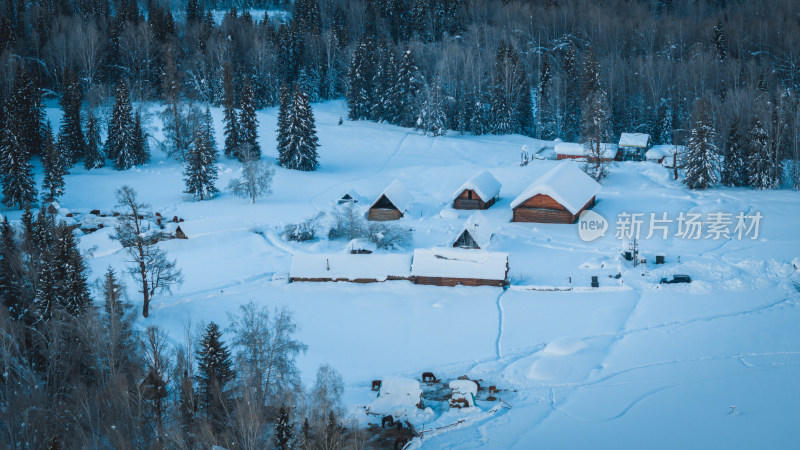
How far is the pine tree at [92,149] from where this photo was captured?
58703 millimetres

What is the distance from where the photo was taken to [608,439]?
21.8 meters

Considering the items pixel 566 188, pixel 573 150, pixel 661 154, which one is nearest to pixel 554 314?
pixel 566 188

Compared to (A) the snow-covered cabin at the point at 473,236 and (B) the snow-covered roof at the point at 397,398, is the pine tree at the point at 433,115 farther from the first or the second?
(B) the snow-covered roof at the point at 397,398

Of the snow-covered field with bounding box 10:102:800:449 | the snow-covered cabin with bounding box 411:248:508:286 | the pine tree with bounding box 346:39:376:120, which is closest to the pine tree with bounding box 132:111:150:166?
the snow-covered field with bounding box 10:102:800:449

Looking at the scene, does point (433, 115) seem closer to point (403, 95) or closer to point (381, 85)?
point (403, 95)

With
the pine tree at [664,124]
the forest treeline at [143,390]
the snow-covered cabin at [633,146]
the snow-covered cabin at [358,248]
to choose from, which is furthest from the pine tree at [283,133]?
the pine tree at [664,124]

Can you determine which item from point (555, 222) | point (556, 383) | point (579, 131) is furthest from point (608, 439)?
point (579, 131)

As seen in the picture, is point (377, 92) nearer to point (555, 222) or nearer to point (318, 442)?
point (555, 222)

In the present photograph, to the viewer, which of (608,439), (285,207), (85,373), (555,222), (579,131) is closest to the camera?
(608,439)

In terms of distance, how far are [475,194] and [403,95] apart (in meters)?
28.1

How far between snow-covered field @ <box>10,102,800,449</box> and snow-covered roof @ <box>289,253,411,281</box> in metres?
0.68

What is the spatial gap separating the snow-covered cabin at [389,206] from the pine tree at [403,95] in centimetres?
2615

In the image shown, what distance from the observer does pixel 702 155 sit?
1998 inches

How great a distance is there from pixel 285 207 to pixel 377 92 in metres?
29.0
